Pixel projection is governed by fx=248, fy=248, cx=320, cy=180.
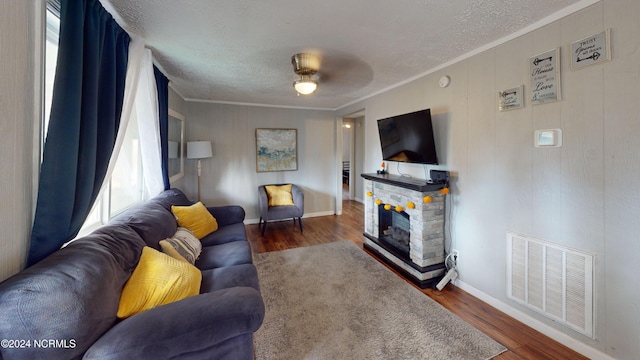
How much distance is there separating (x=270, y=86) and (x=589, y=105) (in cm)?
319

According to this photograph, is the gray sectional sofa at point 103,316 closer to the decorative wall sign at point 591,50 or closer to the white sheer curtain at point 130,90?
the white sheer curtain at point 130,90

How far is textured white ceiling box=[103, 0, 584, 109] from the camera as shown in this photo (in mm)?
1641

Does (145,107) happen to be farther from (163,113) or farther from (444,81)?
(444,81)

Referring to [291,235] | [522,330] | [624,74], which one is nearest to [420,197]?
[522,330]

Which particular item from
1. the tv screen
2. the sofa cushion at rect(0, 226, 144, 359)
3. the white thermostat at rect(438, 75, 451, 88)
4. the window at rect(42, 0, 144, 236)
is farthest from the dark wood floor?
the sofa cushion at rect(0, 226, 144, 359)

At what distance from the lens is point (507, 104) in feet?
6.79

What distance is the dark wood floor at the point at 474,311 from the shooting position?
170 centimetres

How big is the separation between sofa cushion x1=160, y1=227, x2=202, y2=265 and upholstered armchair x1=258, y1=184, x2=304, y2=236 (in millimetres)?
1840

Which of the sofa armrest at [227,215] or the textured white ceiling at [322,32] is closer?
the textured white ceiling at [322,32]

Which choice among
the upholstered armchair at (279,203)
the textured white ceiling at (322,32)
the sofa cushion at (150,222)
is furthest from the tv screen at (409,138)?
the sofa cushion at (150,222)

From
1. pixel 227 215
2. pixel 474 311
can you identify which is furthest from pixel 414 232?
pixel 227 215

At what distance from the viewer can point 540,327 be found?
1882 millimetres

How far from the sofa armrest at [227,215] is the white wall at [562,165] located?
2.49m

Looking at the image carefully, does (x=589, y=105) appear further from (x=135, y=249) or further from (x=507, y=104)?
(x=135, y=249)
